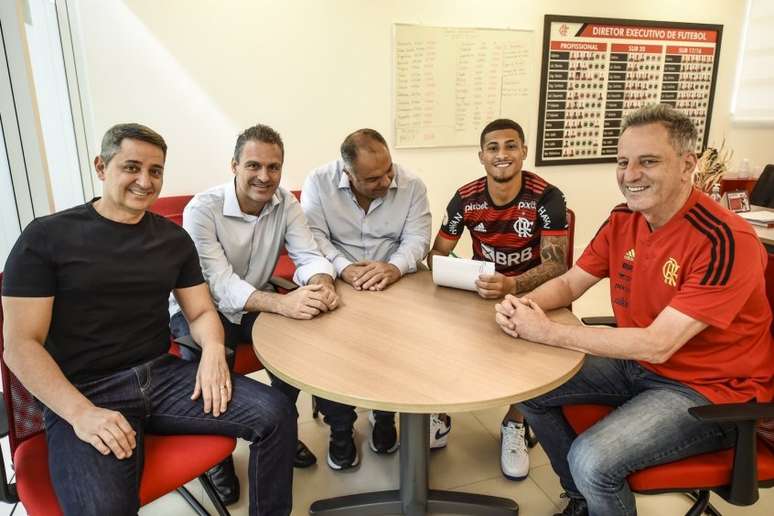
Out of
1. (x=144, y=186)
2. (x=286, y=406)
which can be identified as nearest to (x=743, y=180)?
(x=286, y=406)

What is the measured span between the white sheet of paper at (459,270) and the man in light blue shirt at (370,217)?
0.80ft

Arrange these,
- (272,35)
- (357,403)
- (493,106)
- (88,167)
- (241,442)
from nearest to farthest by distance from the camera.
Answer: (357,403), (241,442), (88,167), (272,35), (493,106)

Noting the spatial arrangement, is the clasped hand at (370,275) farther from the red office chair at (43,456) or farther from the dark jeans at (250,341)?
the red office chair at (43,456)

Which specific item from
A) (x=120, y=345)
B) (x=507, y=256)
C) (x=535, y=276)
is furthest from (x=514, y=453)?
(x=120, y=345)

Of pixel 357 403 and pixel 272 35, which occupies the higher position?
pixel 272 35

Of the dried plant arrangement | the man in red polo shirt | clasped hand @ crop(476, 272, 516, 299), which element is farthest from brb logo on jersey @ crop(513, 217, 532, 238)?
the dried plant arrangement

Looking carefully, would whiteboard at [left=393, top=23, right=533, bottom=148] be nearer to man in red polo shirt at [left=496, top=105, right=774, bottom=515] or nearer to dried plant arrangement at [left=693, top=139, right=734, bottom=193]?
dried plant arrangement at [left=693, top=139, right=734, bottom=193]

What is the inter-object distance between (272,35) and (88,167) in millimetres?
1372

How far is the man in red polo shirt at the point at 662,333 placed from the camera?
4.31 ft

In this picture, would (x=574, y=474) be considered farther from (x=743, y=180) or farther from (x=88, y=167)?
(x=743, y=180)

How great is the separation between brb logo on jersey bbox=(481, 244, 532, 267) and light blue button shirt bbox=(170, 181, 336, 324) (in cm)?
70

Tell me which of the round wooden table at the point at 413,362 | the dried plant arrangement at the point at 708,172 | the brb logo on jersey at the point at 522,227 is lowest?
the round wooden table at the point at 413,362

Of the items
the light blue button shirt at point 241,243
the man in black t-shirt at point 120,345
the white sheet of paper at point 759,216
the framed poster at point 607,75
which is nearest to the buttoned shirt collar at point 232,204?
the light blue button shirt at point 241,243

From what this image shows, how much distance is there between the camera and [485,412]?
245cm
